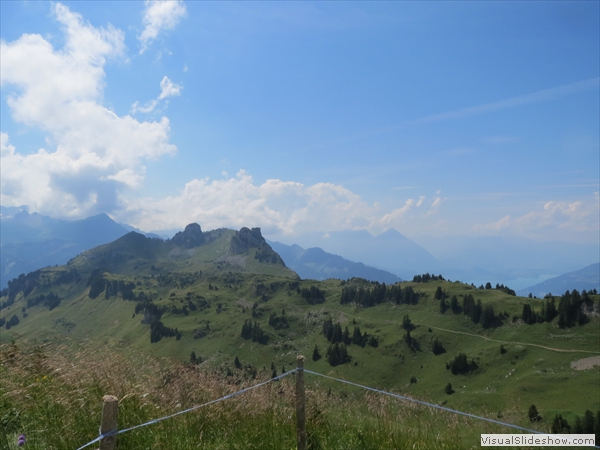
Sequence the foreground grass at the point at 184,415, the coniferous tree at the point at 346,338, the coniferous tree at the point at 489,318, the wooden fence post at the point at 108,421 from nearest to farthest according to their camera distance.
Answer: the wooden fence post at the point at 108,421 < the foreground grass at the point at 184,415 < the coniferous tree at the point at 489,318 < the coniferous tree at the point at 346,338

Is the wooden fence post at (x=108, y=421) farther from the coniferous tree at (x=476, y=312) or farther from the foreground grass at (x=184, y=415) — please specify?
the coniferous tree at (x=476, y=312)

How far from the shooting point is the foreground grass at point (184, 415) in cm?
779

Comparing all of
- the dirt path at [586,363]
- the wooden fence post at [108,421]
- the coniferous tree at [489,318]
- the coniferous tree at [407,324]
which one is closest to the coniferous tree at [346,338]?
the coniferous tree at [407,324]

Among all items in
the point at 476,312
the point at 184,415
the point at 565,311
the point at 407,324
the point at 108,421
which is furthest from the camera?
the point at 407,324

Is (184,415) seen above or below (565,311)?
above

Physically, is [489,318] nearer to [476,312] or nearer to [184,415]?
[476,312]

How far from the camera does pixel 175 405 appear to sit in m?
9.23

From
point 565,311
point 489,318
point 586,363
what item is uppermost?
point 565,311

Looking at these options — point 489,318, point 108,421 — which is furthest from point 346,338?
point 108,421

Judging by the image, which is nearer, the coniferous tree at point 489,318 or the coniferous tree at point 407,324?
the coniferous tree at point 489,318

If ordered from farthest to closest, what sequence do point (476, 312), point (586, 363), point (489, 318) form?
point (476, 312), point (489, 318), point (586, 363)

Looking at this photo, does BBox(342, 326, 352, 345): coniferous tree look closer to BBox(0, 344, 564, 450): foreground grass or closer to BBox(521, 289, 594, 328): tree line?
BBox(521, 289, 594, 328): tree line

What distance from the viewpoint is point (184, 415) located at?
859cm

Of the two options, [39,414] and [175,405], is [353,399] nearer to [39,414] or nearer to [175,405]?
[175,405]
